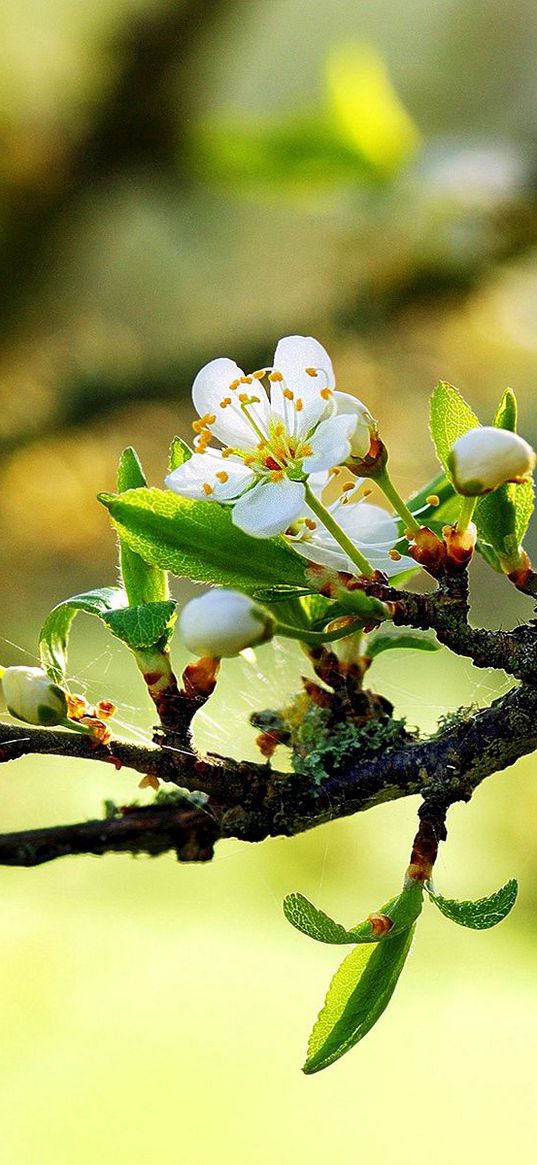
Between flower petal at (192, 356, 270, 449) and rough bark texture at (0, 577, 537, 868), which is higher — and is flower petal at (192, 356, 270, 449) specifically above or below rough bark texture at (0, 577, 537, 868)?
above

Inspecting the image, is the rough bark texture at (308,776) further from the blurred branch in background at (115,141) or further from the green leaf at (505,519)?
the blurred branch in background at (115,141)

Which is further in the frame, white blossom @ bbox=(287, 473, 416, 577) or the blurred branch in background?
the blurred branch in background

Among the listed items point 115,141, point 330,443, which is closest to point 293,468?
point 330,443

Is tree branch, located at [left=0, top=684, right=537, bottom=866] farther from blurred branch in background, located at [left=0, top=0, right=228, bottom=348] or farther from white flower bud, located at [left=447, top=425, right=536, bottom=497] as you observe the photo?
blurred branch in background, located at [left=0, top=0, right=228, bottom=348]

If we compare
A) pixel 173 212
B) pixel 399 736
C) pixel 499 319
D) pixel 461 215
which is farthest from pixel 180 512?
pixel 173 212

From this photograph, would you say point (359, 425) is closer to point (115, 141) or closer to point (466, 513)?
point (466, 513)

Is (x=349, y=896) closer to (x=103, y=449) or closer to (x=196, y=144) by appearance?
(x=103, y=449)

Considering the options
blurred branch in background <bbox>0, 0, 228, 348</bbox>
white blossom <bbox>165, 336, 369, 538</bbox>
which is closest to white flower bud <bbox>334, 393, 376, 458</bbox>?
white blossom <bbox>165, 336, 369, 538</bbox>
